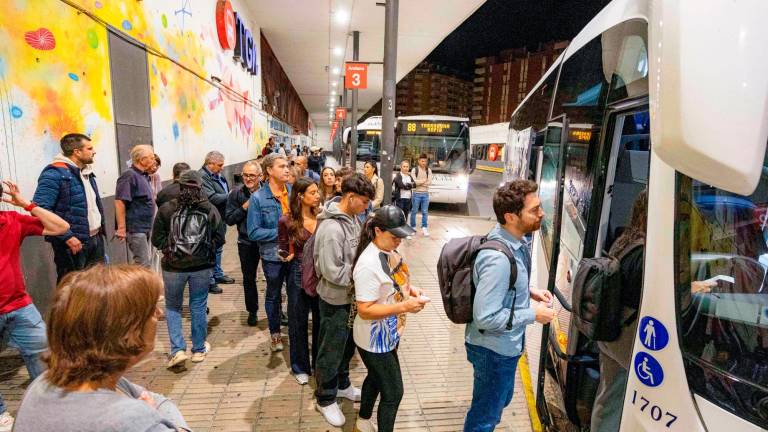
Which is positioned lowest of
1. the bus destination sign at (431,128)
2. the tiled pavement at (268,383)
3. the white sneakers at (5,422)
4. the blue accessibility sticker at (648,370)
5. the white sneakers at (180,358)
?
the tiled pavement at (268,383)

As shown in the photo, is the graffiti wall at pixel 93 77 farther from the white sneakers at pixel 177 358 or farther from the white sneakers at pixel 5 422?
the white sneakers at pixel 177 358

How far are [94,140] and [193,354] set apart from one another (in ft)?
9.18

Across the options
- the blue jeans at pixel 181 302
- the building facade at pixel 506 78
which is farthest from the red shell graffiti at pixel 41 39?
the building facade at pixel 506 78

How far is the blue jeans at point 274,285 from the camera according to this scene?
3.88 metres

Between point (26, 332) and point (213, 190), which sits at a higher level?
point (213, 190)

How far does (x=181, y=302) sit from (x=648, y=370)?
350cm

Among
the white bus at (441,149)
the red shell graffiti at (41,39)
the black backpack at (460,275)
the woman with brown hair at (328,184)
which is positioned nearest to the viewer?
the black backpack at (460,275)

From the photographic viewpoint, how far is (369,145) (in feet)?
75.8

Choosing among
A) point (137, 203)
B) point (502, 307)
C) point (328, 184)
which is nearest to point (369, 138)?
point (328, 184)

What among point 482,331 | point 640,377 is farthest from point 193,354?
point 640,377

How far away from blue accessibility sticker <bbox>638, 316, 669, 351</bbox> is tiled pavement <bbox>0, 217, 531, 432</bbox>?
6.31 feet

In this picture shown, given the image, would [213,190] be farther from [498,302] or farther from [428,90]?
[428,90]

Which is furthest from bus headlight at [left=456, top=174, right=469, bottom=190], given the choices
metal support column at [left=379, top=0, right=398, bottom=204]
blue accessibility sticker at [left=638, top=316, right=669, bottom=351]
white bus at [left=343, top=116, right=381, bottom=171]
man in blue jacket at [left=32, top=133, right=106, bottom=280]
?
blue accessibility sticker at [left=638, top=316, right=669, bottom=351]

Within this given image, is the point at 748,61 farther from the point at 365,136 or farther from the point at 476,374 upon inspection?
the point at 365,136
